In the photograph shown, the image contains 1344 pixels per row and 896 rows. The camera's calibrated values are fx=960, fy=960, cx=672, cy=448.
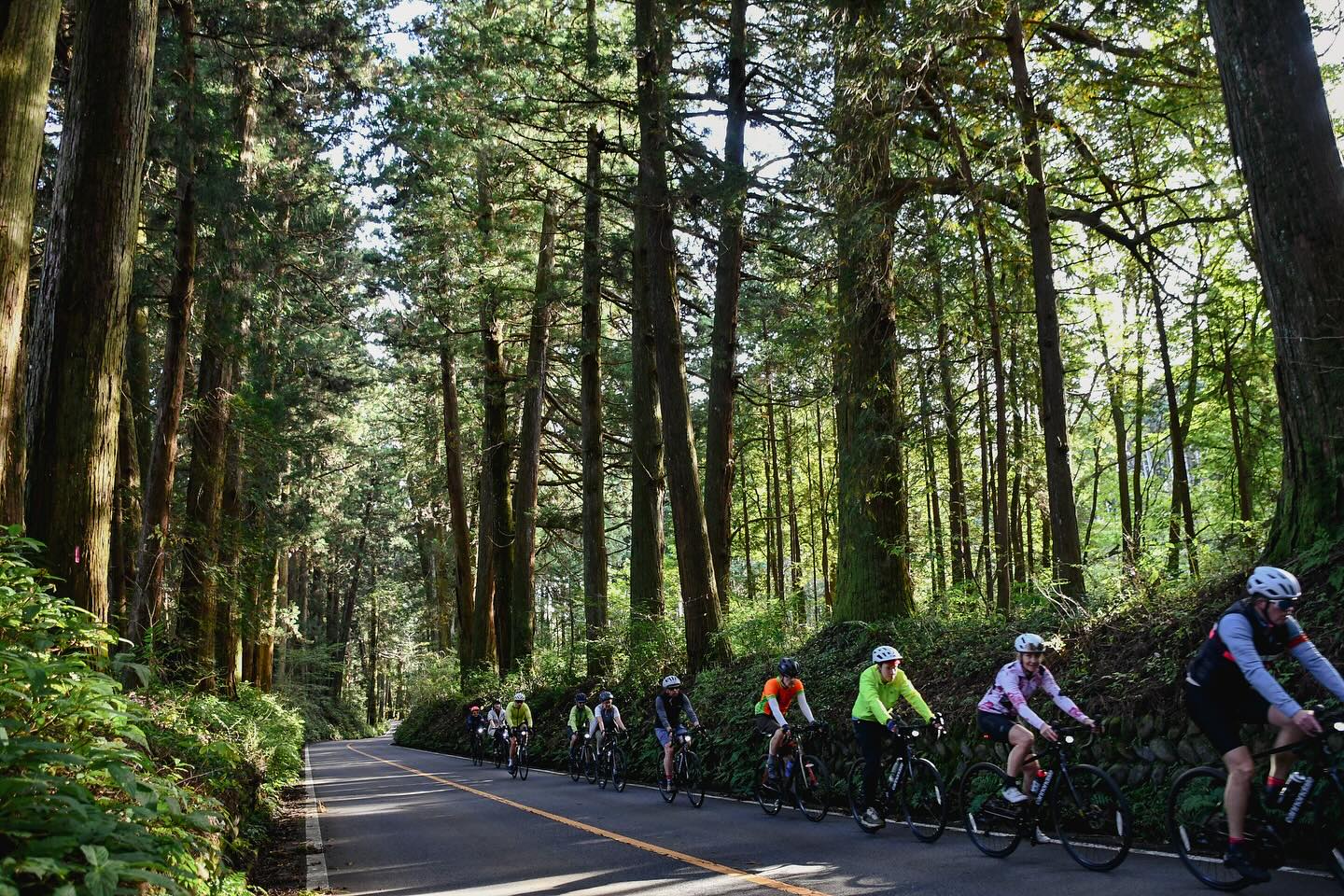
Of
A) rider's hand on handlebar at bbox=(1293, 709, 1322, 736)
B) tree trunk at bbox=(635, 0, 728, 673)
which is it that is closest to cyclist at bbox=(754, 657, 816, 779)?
tree trunk at bbox=(635, 0, 728, 673)

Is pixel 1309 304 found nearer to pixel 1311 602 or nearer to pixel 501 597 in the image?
pixel 1311 602

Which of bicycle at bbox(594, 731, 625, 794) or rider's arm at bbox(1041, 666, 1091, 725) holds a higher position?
rider's arm at bbox(1041, 666, 1091, 725)

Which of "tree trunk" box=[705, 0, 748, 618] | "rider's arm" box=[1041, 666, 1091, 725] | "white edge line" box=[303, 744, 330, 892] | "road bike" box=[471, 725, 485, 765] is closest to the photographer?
"rider's arm" box=[1041, 666, 1091, 725]

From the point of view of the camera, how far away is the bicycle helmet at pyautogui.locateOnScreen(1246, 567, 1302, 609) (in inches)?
245

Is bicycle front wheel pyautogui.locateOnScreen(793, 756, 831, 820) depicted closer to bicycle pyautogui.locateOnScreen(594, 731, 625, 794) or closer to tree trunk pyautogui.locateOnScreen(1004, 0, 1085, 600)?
tree trunk pyautogui.locateOnScreen(1004, 0, 1085, 600)

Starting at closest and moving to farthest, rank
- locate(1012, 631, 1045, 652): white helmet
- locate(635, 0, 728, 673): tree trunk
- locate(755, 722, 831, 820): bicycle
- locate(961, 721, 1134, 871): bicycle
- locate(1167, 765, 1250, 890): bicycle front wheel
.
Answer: locate(1167, 765, 1250, 890): bicycle front wheel
locate(961, 721, 1134, 871): bicycle
locate(1012, 631, 1045, 652): white helmet
locate(755, 722, 831, 820): bicycle
locate(635, 0, 728, 673): tree trunk

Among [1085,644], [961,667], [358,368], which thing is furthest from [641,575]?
[358,368]

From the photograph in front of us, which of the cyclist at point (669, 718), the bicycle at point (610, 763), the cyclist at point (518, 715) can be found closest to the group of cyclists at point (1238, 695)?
the cyclist at point (669, 718)

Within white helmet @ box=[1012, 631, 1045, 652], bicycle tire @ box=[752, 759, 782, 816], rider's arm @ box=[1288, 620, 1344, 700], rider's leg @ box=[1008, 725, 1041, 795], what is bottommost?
bicycle tire @ box=[752, 759, 782, 816]

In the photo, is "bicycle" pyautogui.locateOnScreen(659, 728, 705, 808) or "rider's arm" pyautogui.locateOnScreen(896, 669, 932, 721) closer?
"rider's arm" pyautogui.locateOnScreen(896, 669, 932, 721)

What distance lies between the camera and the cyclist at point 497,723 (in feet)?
78.7

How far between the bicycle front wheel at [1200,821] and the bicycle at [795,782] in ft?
16.9

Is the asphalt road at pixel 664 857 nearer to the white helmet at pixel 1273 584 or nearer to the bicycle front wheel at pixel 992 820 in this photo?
the bicycle front wheel at pixel 992 820

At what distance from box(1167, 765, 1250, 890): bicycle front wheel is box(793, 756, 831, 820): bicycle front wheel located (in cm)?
496
